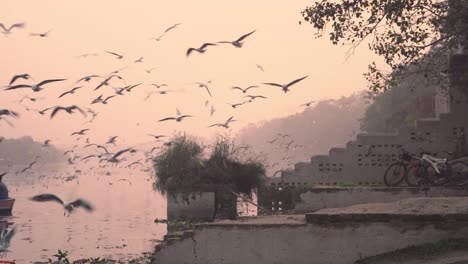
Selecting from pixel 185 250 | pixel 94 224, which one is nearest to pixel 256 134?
pixel 94 224

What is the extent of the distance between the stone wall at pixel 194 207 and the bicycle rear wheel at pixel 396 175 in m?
6.23

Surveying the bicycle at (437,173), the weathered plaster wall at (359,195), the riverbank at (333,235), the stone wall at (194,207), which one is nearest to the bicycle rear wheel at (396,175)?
the bicycle at (437,173)

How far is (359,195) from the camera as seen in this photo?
20094 millimetres

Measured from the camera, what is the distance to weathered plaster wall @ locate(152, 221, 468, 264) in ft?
43.7

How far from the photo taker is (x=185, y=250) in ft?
47.0

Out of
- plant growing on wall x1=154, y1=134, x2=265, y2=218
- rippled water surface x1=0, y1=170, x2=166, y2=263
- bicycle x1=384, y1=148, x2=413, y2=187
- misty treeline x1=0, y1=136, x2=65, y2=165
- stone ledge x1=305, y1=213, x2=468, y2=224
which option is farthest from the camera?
misty treeline x1=0, y1=136, x2=65, y2=165

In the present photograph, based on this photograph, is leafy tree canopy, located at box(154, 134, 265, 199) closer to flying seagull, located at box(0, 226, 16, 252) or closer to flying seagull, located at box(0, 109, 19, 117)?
flying seagull, located at box(0, 226, 16, 252)

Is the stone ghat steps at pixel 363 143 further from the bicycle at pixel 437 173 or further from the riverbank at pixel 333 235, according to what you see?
the riverbank at pixel 333 235

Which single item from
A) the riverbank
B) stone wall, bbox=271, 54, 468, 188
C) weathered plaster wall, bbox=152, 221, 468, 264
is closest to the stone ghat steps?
stone wall, bbox=271, 54, 468, 188

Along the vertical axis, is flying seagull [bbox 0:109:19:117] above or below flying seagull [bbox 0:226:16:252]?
above

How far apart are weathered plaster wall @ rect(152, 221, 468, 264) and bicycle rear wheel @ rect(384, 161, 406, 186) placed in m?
7.80

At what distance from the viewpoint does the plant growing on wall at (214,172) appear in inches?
898

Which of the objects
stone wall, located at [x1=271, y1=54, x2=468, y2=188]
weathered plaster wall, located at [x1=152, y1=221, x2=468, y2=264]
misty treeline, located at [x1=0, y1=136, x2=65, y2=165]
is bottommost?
weathered plaster wall, located at [x1=152, y1=221, x2=468, y2=264]

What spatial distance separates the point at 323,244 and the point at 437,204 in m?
2.79
